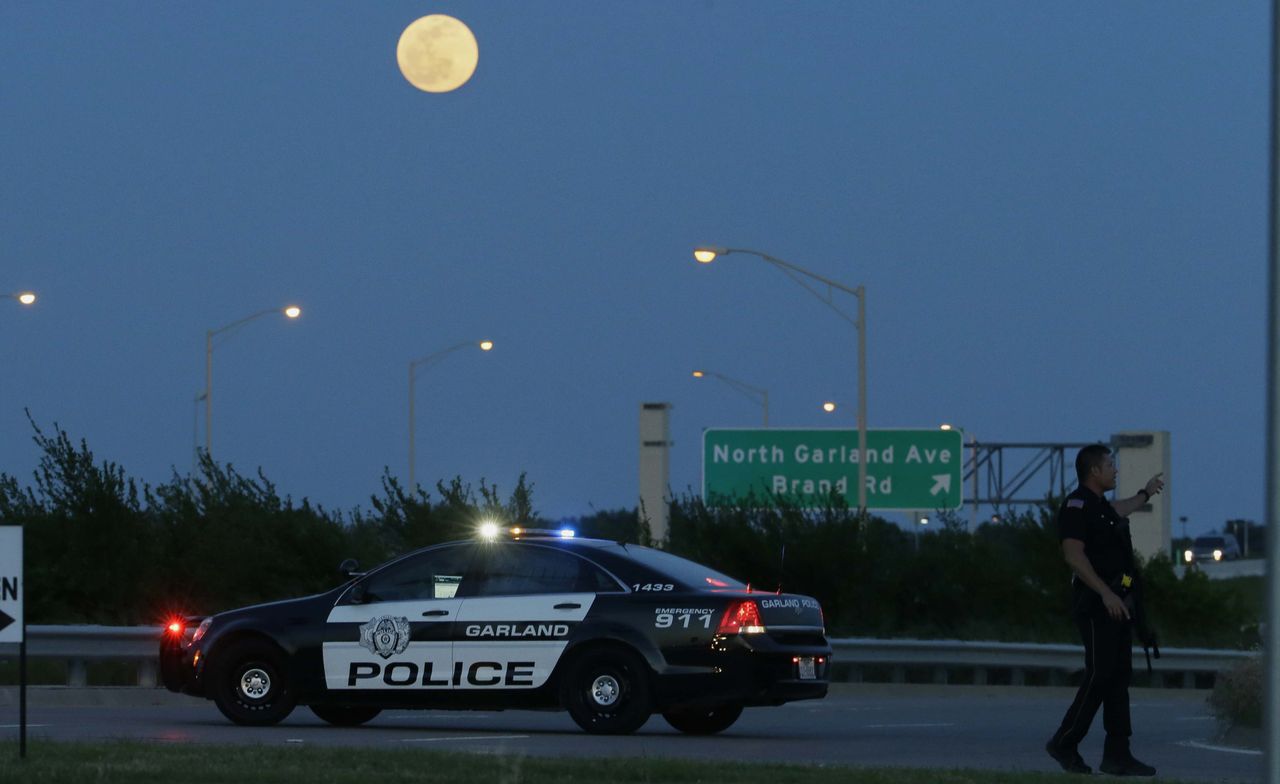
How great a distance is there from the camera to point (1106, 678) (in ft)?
40.4

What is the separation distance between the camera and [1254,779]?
42.4 feet

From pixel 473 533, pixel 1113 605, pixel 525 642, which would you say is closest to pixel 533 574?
pixel 525 642

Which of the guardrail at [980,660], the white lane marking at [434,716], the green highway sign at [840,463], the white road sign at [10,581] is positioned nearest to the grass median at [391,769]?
the white road sign at [10,581]

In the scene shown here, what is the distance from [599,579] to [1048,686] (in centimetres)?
1363

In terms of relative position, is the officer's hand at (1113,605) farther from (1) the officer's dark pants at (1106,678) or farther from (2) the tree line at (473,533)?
(2) the tree line at (473,533)

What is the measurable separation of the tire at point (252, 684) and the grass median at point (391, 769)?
12.7ft

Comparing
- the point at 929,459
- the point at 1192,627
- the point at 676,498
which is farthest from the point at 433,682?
the point at 929,459

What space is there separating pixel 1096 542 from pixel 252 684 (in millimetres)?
7020

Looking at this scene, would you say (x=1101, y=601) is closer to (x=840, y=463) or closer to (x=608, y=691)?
(x=608, y=691)

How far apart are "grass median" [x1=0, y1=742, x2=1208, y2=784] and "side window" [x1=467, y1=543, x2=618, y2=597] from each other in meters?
3.61

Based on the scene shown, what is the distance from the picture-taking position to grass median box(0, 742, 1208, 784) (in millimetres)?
10688

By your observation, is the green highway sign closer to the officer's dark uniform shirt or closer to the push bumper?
the push bumper

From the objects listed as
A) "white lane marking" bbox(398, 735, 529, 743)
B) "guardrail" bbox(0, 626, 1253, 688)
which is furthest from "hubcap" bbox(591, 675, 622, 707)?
"guardrail" bbox(0, 626, 1253, 688)

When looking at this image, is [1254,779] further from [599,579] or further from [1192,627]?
[1192,627]
